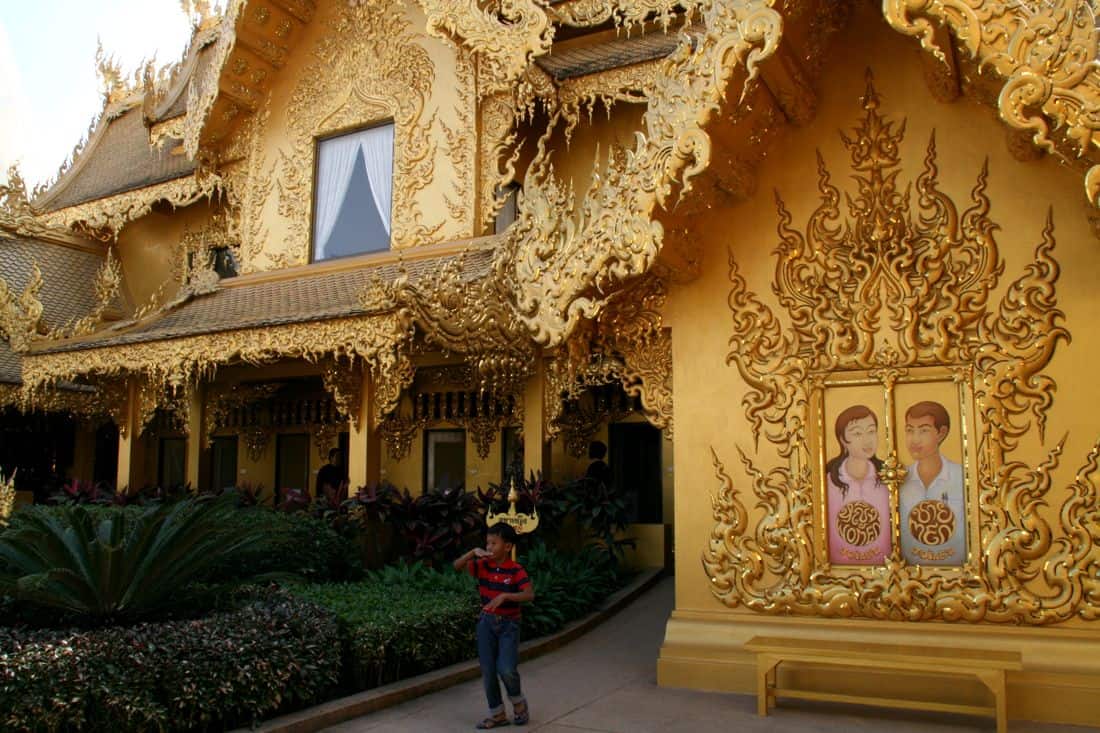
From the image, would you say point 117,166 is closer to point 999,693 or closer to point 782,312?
point 782,312

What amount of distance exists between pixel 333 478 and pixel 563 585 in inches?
172

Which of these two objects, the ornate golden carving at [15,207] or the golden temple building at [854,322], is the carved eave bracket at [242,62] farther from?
the golden temple building at [854,322]

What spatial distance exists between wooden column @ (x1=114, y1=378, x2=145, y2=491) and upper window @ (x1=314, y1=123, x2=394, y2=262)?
10.2 feet

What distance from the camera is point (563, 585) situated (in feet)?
28.6

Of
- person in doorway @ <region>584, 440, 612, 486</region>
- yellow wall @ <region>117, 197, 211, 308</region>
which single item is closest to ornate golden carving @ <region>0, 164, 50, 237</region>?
yellow wall @ <region>117, 197, 211, 308</region>

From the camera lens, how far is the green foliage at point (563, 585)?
316 inches

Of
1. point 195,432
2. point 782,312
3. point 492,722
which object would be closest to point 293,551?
point 492,722

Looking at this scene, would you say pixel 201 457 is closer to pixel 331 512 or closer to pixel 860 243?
pixel 331 512

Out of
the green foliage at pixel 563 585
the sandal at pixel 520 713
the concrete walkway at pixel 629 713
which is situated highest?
the green foliage at pixel 563 585

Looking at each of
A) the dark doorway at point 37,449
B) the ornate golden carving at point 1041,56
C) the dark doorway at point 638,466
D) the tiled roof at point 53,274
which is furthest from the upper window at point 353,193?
the ornate golden carving at point 1041,56

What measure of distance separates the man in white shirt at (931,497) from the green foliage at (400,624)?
10.6ft

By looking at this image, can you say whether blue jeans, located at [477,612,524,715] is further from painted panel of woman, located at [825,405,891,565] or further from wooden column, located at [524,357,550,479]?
wooden column, located at [524,357,550,479]

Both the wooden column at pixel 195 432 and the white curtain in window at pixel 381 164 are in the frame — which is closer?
the white curtain in window at pixel 381 164

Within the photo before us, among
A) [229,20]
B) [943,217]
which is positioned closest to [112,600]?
[943,217]
